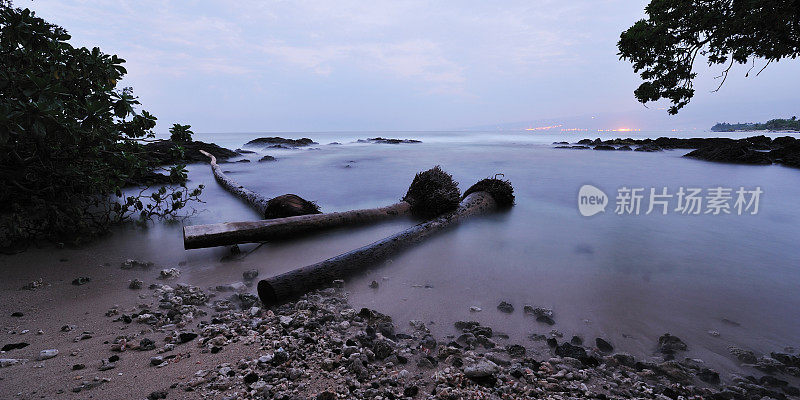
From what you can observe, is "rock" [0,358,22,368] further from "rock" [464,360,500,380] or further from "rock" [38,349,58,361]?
"rock" [464,360,500,380]

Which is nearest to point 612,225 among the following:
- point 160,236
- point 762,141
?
Result: point 160,236

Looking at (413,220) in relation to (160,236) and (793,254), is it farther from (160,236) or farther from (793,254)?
(793,254)

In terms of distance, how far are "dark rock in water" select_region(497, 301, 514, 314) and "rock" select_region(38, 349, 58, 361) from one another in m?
3.92

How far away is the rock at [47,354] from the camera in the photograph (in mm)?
2514

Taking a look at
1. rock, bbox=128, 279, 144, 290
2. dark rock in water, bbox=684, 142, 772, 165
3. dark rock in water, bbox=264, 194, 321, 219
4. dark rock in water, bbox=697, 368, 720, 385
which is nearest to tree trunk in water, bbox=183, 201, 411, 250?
dark rock in water, bbox=264, 194, 321, 219

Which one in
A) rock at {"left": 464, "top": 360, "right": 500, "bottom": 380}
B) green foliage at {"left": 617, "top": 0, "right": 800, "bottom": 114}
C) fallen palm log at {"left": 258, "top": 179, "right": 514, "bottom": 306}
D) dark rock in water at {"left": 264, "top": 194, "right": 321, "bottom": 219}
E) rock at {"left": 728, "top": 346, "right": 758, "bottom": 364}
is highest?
green foliage at {"left": 617, "top": 0, "right": 800, "bottom": 114}

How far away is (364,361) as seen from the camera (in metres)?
2.61

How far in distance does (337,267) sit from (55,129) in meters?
3.96

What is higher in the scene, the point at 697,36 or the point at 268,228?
the point at 697,36

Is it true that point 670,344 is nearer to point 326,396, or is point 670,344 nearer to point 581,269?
point 581,269

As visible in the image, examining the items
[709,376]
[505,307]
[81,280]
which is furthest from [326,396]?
[81,280]

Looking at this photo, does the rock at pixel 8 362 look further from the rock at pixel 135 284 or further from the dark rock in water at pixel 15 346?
the rock at pixel 135 284

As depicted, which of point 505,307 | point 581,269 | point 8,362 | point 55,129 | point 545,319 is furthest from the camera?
point 581,269

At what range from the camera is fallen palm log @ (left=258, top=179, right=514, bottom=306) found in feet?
12.1
